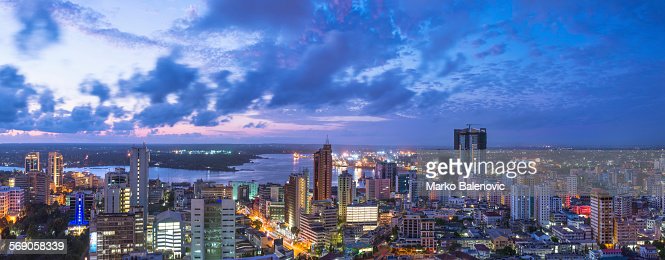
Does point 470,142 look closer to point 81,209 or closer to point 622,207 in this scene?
point 622,207

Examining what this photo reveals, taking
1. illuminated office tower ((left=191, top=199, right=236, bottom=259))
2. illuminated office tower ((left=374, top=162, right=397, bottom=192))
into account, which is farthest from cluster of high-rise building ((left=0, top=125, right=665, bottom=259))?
illuminated office tower ((left=374, top=162, right=397, bottom=192))

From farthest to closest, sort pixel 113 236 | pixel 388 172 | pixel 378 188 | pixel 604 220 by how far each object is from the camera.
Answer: pixel 388 172 → pixel 378 188 → pixel 604 220 → pixel 113 236

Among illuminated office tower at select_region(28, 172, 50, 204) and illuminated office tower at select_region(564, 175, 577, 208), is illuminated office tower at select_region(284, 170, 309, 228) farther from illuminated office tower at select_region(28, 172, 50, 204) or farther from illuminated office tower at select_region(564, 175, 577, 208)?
illuminated office tower at select_region(564, 175, 577, 208)

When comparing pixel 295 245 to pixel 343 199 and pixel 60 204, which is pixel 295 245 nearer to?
pixel 343 199

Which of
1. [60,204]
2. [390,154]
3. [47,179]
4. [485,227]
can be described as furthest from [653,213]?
[390,154]

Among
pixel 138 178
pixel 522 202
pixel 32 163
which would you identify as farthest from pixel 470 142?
pixel 32 163

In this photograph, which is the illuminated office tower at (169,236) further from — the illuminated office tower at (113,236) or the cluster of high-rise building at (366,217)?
the illuminated office tower at (113,236)
